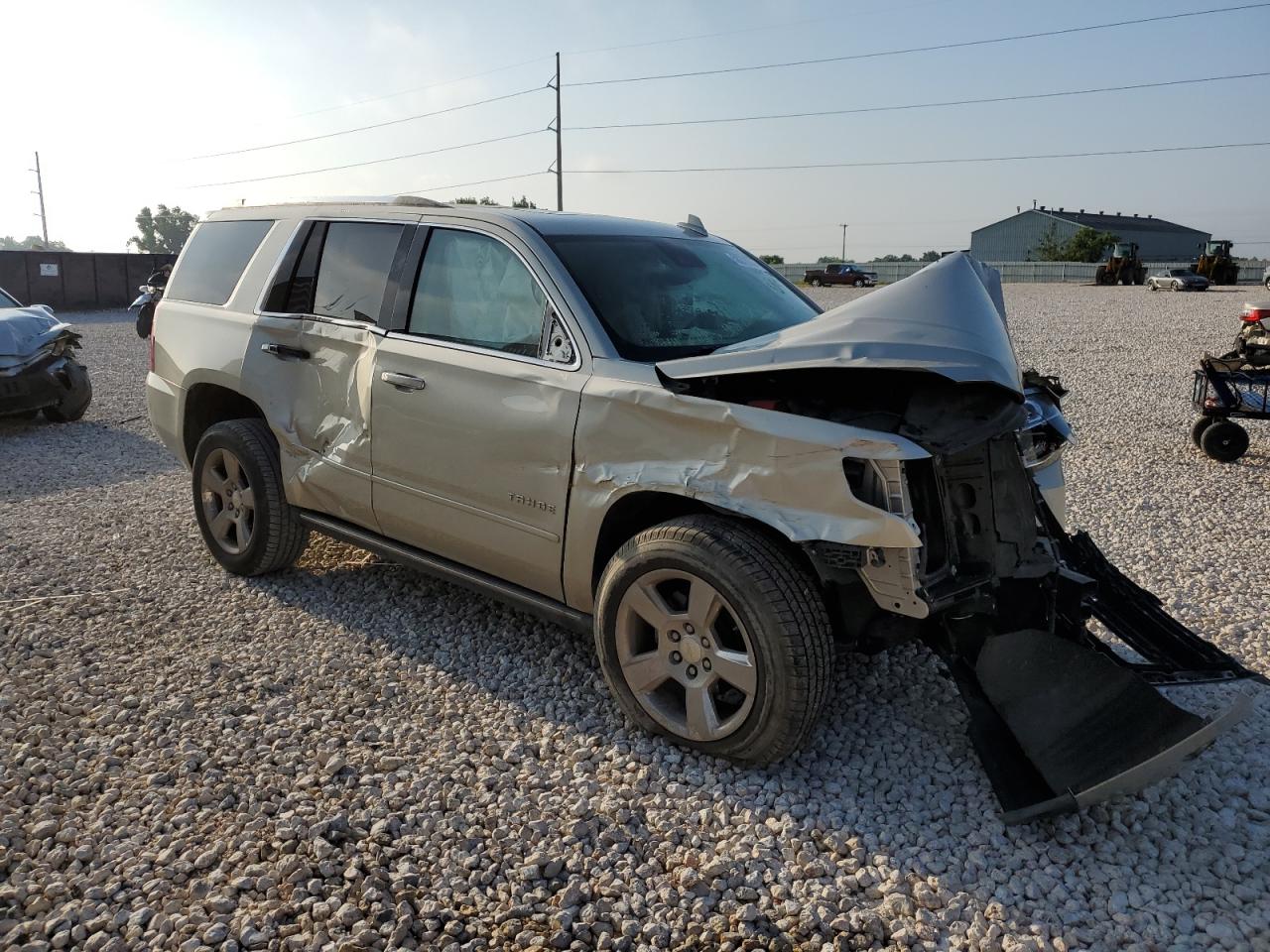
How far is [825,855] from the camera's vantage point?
9.75ft

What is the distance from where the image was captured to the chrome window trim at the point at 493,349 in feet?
12.2

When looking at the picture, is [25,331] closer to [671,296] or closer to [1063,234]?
[671,296]

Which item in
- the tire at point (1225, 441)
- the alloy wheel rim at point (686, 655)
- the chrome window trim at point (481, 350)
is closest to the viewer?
the alloy wheel rim at point (686, 655)

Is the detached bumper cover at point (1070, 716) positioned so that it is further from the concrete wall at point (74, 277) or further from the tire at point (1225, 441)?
the concrete wall at point (74, 277)

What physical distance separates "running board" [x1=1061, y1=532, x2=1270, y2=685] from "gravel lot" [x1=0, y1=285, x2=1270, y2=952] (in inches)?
7.6

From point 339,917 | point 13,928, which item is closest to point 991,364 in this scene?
point 339,917

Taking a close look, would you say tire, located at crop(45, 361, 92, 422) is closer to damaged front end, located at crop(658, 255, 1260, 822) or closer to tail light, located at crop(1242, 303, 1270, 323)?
damaged front end, located at crop(658, 255, 1260, 822)

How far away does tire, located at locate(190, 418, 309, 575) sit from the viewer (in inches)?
198

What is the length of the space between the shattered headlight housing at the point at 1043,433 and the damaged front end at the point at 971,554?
30cm

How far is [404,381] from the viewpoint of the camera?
13.7ft

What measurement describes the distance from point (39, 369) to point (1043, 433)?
9895 millimetres

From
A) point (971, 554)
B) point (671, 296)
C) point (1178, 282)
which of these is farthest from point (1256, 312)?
point (1178, 282)

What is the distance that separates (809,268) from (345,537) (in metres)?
53.4

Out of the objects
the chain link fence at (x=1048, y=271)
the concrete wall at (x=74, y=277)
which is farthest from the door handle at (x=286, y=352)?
the chain link fence at (x=1048, y=271)
